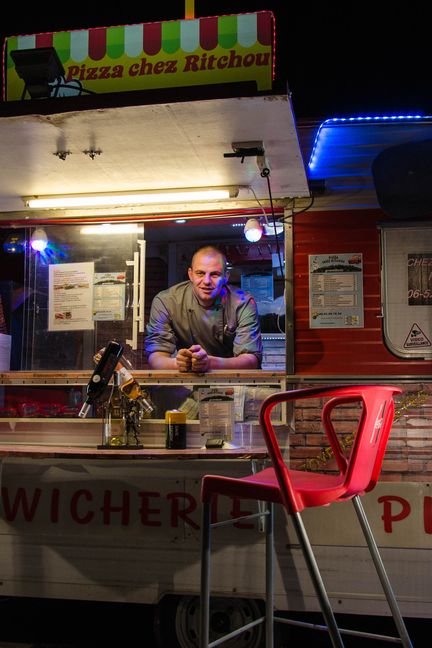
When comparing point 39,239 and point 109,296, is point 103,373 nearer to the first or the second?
point 109,296

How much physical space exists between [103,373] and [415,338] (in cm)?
208

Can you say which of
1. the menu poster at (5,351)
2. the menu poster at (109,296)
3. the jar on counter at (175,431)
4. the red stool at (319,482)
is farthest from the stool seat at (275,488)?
the menu poster at (5,351)

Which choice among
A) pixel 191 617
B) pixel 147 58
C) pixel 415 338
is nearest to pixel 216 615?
pixel 191 617

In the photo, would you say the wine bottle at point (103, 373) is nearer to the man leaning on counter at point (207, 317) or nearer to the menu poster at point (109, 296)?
the menu poster at point (109, 296)

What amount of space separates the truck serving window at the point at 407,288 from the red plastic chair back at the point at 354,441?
1691 millimetres

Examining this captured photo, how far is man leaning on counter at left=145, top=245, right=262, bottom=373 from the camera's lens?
5715mm

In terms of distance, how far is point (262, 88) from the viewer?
375 centimetres

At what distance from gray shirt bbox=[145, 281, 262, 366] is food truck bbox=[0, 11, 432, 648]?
0.64 metres

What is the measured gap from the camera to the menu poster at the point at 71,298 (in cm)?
523

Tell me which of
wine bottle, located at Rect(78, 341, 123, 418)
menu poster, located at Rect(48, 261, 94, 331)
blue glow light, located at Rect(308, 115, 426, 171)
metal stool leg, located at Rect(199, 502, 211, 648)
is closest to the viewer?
metal stool leg, located at Rect(199, 502, 211, 648)

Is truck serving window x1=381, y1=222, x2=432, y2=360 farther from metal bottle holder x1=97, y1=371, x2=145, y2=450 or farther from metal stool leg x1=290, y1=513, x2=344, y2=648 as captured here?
metal stool leg x1=290, y1=513, x2=344, y2=648

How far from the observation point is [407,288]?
14.5 feet

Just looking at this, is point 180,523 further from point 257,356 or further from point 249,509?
point 257,356

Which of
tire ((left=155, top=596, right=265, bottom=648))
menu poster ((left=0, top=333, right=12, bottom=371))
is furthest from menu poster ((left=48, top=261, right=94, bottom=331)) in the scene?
tire ((left=155, top=596, right=265, bottom=648))
